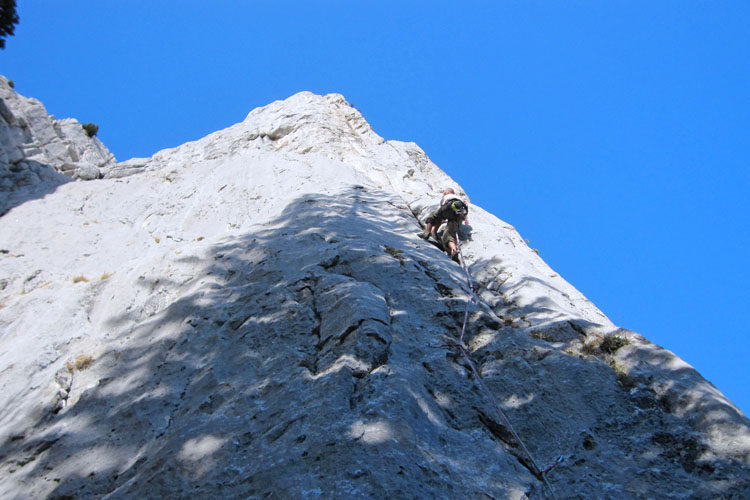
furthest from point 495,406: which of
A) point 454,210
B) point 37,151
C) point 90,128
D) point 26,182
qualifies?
point 90,128

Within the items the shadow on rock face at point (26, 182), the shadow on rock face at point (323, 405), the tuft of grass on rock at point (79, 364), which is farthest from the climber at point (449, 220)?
the shadow on rock face at point (26, 182)

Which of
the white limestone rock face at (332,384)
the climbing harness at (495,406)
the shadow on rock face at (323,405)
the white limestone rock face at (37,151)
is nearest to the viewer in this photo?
the shadow on rock face at (323,405)

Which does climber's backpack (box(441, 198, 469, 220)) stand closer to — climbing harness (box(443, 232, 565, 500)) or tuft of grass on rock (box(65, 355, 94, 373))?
climbing harness (box(443, 232, 565, 500))

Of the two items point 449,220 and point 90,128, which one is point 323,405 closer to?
point 449,220

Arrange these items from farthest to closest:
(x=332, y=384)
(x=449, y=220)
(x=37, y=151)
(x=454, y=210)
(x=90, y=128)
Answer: (x=90, y=128)
(x=37, y=151)
(x=449, y=220)
(x=454, y=210)
(x=332, y=384)

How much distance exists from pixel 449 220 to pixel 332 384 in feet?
21.4

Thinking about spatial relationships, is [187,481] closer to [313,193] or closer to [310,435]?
[310,435]

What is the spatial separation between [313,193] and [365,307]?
5755 millimetres

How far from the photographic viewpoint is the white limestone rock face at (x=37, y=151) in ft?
46.8

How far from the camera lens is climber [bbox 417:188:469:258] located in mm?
10758

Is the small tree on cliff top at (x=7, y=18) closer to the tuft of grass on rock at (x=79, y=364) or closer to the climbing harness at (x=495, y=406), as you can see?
the tuft of grass on rock at (x=79, y=364)

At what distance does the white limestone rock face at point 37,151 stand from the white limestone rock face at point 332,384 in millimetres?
5016

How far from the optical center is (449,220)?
36.1 ft

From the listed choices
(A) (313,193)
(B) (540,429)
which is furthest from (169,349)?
(A) (313,193)
